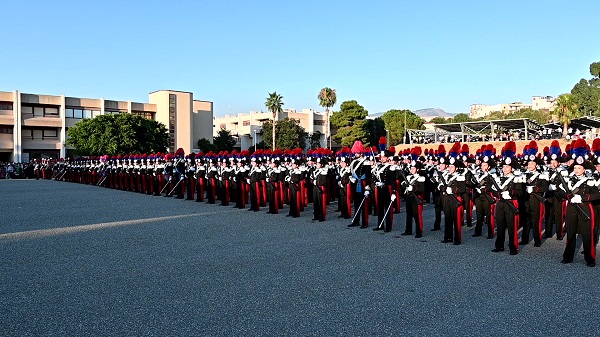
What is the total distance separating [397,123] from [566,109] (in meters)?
36.7

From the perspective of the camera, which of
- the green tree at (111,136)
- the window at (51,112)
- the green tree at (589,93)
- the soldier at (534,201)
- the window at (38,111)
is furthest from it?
the window at (51,112)

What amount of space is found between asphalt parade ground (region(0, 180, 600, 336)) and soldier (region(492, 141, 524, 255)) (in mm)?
264

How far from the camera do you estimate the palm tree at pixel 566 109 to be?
4549 cm

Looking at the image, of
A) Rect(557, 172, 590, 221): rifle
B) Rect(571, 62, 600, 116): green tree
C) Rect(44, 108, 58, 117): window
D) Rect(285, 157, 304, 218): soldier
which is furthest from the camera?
Rect(44, 108, 58, 117): window

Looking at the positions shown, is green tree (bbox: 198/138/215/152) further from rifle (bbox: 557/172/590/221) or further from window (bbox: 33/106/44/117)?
rifle (bbox: 557/172/590/221)

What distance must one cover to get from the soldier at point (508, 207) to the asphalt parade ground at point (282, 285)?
26 centimetres

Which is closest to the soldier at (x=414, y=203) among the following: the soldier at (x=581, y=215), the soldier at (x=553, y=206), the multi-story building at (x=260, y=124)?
the soldier at (x=553, y=206)

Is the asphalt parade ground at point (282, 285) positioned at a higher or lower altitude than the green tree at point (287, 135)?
lower

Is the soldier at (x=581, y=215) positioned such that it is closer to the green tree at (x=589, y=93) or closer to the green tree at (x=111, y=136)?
the green tree at (x=111, y=136)

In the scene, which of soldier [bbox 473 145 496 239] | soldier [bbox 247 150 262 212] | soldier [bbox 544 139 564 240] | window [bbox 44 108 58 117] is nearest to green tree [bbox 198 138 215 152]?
window [bbox 44 108 58 117]

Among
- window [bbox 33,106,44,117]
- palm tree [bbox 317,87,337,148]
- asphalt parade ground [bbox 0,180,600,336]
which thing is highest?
palm tree [bbox 317,87,337,148]

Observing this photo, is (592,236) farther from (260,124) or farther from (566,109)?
(260,124)

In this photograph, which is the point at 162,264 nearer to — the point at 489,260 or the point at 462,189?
the point at 489,260

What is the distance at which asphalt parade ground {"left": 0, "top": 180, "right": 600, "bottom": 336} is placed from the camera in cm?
486
